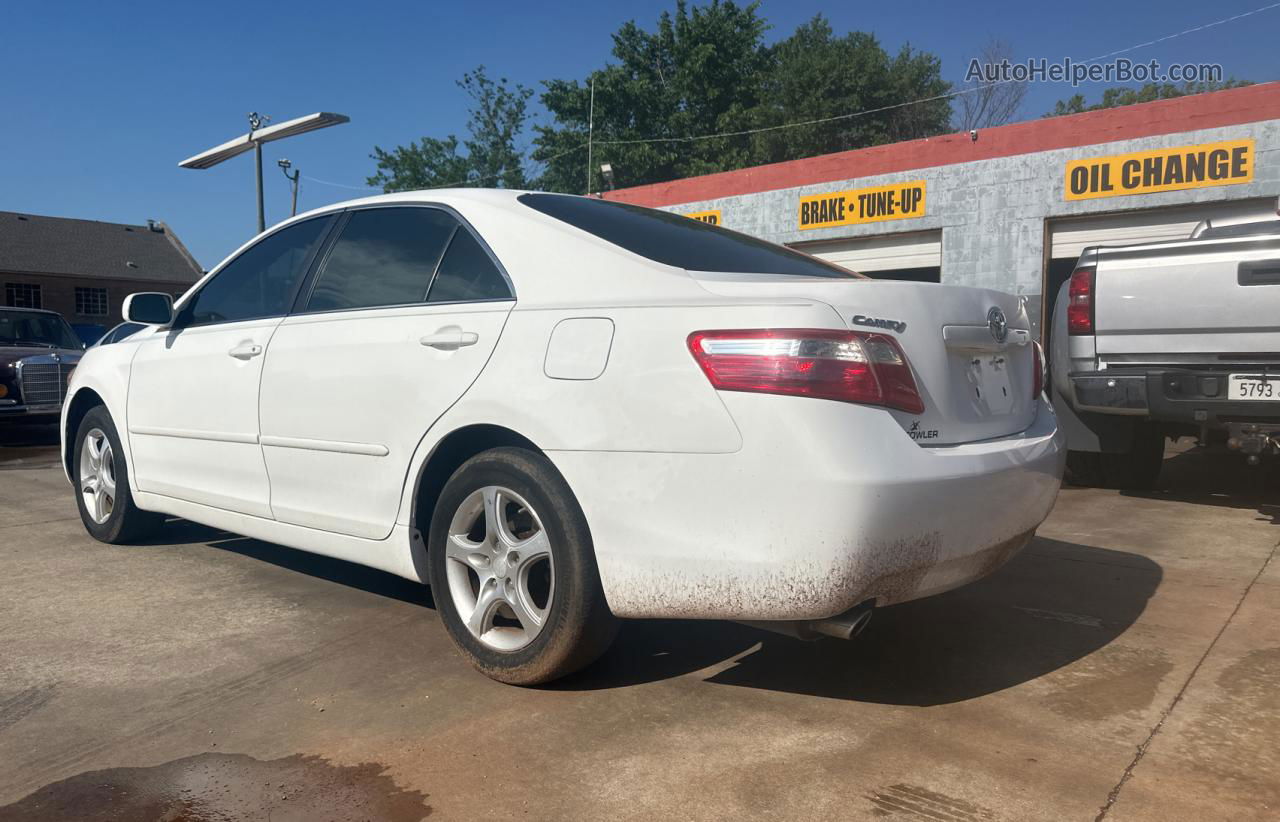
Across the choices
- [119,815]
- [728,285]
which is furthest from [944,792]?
[119,815]

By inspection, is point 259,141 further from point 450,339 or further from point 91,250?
point 91,250

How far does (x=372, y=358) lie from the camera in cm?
317

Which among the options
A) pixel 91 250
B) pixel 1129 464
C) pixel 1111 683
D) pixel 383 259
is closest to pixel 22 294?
pixel 91 250

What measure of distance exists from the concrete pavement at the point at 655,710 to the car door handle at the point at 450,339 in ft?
3.41

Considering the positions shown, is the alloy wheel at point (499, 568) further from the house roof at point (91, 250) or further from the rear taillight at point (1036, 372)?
the house roof at point (91, 250)

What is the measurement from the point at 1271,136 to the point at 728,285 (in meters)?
12.6

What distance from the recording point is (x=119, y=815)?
2148mm

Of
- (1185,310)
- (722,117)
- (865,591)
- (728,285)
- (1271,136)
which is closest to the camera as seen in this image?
(865,591)

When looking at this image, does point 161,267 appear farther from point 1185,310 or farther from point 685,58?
point 1185,310

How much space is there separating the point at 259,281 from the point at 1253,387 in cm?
502

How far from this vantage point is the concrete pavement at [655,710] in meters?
2.19

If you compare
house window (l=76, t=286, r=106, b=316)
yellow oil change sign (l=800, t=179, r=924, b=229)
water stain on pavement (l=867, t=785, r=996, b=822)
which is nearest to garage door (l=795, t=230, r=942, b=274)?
yellow oil change sign (l=800, t=179, r=924, b=229)

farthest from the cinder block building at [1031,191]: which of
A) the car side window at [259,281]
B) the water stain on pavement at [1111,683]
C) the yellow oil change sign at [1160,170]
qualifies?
the car side window at [259,281]

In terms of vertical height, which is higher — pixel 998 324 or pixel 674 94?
pixel 674 94
